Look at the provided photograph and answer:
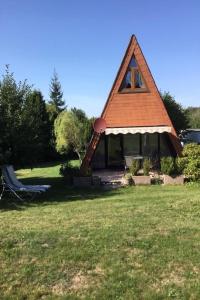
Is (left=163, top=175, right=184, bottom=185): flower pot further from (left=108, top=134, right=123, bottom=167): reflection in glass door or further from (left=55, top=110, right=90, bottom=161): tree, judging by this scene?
(left=55, top=110, right=90, bottom=161): tree

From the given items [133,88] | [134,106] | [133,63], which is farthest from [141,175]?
[133,63]

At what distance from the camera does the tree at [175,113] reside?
40.7 meters

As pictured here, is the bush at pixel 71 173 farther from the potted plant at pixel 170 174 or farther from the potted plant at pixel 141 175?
the potted plant at pixel 170 174

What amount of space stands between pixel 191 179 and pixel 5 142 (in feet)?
28.3

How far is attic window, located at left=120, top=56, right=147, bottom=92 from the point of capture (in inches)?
928

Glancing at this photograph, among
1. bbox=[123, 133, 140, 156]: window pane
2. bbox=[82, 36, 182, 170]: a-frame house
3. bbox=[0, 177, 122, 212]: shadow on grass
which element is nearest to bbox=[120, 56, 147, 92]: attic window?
bbox=[82, 36, 182, 170]: a-frame house

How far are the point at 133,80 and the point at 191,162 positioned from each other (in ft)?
20.6

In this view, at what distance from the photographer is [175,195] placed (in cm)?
1584

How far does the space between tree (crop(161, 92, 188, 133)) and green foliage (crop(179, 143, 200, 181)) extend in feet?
66.5

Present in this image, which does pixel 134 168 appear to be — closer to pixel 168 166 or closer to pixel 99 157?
pixel 168 166

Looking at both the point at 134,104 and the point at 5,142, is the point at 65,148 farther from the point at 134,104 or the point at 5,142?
the point at 5,142

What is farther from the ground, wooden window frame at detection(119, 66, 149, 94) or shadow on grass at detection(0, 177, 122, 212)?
wooden window frame at detection(119, 66, 149, 94)

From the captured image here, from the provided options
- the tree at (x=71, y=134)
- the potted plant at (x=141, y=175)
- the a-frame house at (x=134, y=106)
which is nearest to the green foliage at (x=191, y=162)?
the potted plant at (x=141, y=175)

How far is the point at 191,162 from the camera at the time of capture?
1986cm
